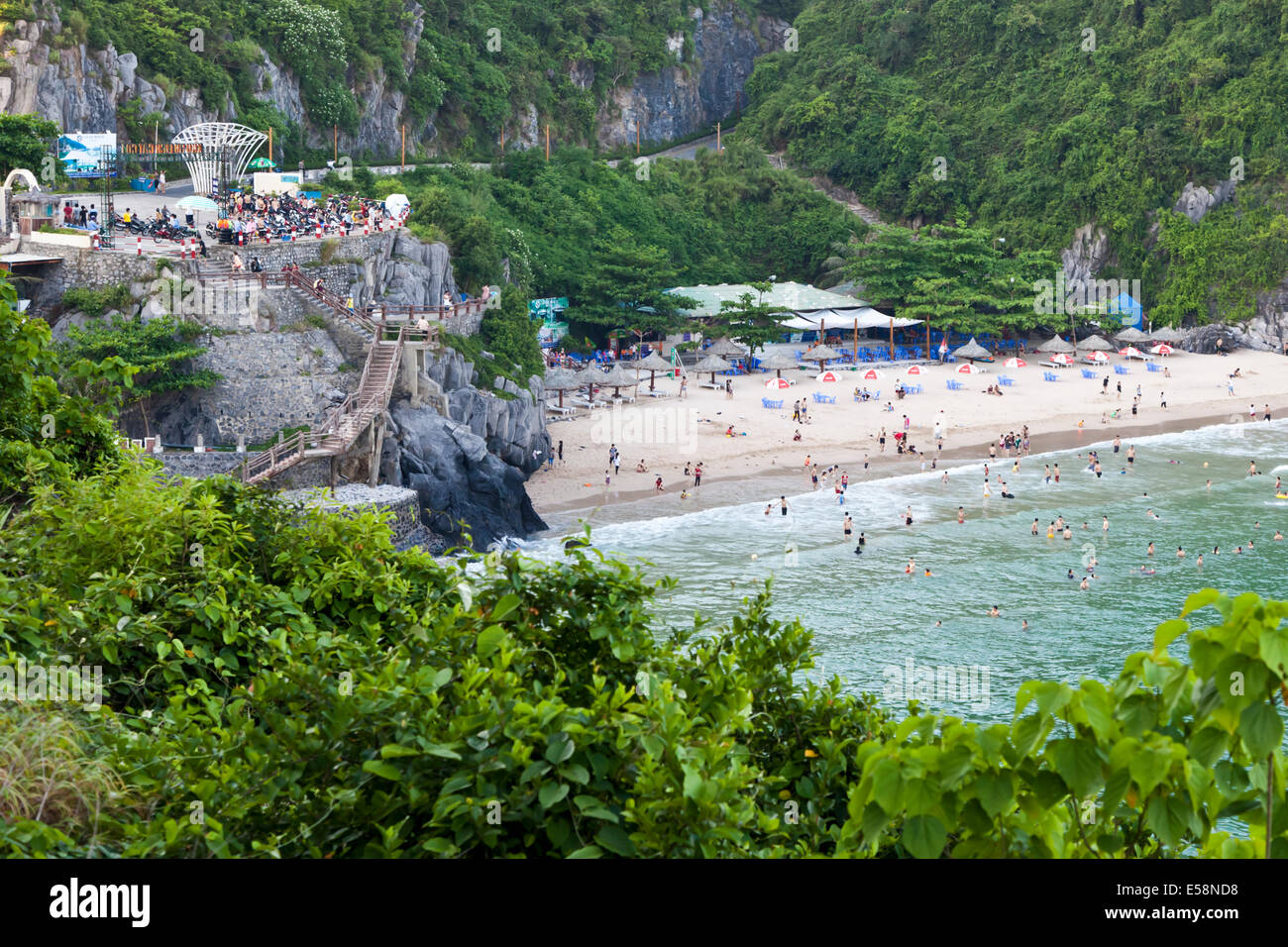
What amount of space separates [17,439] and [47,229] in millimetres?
29257

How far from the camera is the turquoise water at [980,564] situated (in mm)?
29922

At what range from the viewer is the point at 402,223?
46562mm

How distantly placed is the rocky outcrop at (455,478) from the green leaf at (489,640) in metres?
29.1

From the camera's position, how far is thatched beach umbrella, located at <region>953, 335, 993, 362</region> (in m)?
64.9

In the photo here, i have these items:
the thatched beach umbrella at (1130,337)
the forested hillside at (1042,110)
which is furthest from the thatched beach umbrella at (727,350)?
the forested hillside at (1042,110)

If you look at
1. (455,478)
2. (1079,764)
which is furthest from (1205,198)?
(1079,764)

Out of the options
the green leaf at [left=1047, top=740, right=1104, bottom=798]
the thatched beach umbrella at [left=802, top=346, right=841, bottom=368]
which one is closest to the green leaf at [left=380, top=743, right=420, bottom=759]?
the green leaf at [left=1047, top=740, right=1104, bottom=798]

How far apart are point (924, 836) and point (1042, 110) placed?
84617 millimetres

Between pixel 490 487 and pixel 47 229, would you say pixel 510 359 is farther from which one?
pixel 47 229

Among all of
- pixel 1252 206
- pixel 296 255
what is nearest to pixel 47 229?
pixel 296 255

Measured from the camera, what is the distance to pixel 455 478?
37688 millimetres

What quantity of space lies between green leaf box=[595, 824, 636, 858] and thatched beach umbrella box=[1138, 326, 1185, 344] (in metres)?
68.4

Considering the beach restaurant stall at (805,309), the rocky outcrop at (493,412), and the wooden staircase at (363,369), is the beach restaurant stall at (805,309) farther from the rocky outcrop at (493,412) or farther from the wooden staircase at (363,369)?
the wooden staircase at (363,369)

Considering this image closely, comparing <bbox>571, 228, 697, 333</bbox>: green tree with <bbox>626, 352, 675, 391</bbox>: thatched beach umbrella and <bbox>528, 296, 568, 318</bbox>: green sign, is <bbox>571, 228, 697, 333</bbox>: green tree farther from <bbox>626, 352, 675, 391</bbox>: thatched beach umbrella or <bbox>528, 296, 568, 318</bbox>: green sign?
<bbox>626, 352, 675, 391</bbox>: thatched beach umbrella
